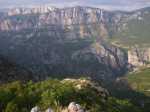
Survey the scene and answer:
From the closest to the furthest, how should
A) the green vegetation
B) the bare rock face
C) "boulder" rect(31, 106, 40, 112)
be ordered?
the bare rock face, "boulder" rect(31, 106, 40, 112), the green vegetation

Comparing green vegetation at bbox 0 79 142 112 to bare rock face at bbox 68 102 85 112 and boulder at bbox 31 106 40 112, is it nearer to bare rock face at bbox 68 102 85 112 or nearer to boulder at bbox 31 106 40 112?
boulder at bbox 31 106 40 112

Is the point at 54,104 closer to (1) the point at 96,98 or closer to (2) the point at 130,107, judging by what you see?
(1) the point at 96,98

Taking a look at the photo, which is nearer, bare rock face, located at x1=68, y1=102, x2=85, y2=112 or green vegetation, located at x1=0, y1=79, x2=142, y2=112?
bare rock face, located at x1=68, y1=102, x2=85, y2=112

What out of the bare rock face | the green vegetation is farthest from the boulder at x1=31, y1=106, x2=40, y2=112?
the bare rock face

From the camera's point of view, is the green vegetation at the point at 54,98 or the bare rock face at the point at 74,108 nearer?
the bare rock face at the point at 74,108

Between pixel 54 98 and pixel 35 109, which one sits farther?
pixel 54 98

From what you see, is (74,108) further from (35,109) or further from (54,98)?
(35,109)

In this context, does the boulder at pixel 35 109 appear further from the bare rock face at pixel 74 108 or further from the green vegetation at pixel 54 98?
the bare rock face at pixel 74 108

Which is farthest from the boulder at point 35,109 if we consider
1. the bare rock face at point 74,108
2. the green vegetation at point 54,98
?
the bare rock face at point 74,108

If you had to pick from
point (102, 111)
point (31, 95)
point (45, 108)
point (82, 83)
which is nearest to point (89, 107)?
point (102, 111)

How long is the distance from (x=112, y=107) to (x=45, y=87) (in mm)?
27368

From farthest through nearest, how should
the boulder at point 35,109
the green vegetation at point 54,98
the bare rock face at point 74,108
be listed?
1. the green vegetation at point 54,98
2. the boulder at point 35,109
3. the bare rock face at point 74,108

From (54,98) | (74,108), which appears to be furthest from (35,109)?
(74,108)

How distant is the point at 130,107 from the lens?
158 m
